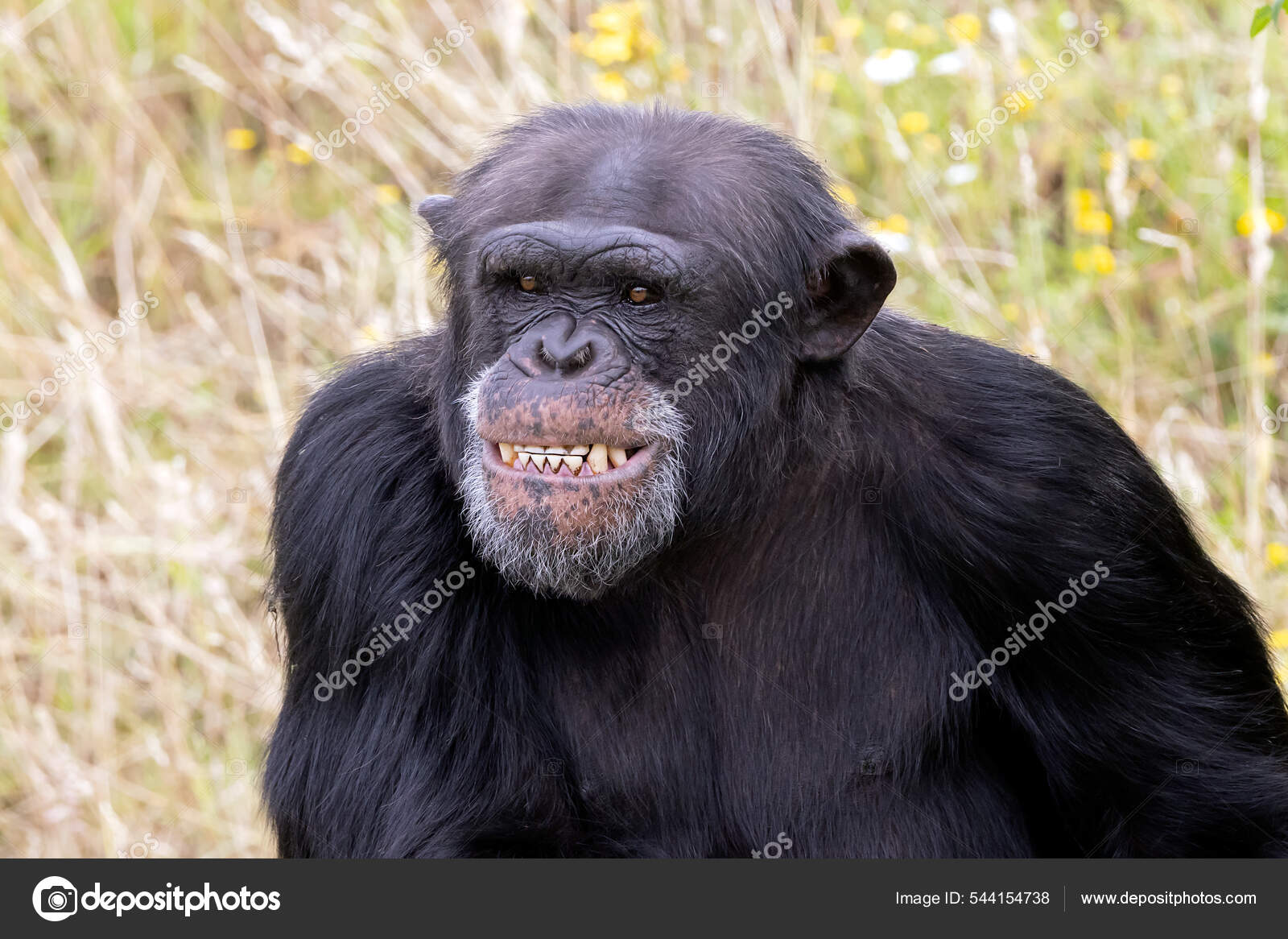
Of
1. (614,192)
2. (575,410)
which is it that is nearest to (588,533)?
(575,410)

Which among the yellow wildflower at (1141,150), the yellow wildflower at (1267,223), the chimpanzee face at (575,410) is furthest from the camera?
the yellow wildflower at (1141,150)

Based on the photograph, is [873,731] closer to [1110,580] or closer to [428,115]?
[1110,580]

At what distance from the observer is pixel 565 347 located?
401 cm

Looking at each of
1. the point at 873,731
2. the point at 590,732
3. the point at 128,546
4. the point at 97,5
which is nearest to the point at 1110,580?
the point at 873,731

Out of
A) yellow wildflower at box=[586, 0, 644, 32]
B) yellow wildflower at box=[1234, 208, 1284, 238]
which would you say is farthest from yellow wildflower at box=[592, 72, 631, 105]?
yellow wildflower at box=[1234, 208, 1284, 238]

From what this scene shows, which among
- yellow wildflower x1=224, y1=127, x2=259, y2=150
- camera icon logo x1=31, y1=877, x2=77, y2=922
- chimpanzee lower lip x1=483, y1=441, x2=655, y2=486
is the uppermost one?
yellow wildflower x1=224, y1=127, x2=259, y2=150

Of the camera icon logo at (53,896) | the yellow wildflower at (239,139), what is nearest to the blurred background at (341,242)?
the yellow wildflower at (239,139)

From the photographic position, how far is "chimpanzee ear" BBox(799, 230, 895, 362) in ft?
14.1

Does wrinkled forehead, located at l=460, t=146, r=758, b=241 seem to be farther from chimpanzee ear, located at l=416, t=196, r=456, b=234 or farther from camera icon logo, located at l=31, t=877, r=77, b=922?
camera icon logo, located at l=31, t=877, r=77, b=922

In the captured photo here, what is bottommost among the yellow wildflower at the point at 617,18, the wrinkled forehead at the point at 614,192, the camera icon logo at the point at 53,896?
the camera icon logo at the point at 53,896

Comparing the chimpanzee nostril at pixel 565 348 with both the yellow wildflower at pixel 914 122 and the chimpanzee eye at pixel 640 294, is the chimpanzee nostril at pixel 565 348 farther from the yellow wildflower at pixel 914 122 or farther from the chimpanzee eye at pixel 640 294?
the yellow wildflower at pixel 914 122

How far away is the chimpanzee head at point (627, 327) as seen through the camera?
13.2ft

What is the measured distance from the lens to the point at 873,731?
443 cm

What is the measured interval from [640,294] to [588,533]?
64cm
